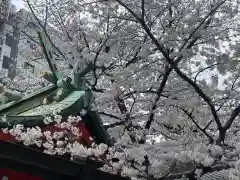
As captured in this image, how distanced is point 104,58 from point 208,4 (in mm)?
1864

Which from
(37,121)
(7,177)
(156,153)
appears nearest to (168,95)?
(156,153)

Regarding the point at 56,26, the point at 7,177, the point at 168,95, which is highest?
the point at 56,26

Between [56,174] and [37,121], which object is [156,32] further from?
[56,174]

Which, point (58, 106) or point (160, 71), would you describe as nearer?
point (58, 106)

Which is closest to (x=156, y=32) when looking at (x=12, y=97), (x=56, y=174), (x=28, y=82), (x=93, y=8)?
(x=93, y=8)

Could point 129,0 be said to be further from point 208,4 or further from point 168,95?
point 168,95

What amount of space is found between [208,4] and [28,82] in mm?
5289

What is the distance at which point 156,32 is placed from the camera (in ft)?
21.3

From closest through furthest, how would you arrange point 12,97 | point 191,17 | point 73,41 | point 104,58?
point 12,97, point 191,17, point 104,58, point 73,41

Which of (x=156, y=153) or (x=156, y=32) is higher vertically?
(x=156, y=32)

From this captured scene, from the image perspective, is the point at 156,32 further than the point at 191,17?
Yes

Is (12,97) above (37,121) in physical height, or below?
above

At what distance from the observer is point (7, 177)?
4301mm

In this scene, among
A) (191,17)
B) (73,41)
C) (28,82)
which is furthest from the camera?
(28,82)
